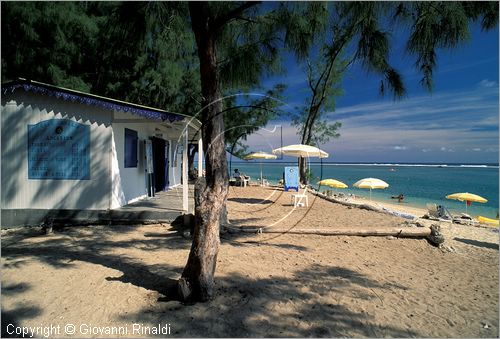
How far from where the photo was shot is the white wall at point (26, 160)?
6.85m

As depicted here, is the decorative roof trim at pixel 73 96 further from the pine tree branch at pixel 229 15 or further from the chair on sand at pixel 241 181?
the chair on sand at pixel 241 181

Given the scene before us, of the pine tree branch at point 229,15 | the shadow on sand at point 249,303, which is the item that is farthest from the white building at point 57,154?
the pine tree branch at point 229,15

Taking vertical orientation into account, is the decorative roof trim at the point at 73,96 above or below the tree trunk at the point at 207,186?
above

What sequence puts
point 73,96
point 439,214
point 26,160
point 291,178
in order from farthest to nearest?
point 291,178
point 439,214
point 26,160
point 73,96

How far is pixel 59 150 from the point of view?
695cm

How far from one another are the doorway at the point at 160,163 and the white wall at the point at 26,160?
3.11m

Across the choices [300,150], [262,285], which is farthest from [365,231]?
[300,150]

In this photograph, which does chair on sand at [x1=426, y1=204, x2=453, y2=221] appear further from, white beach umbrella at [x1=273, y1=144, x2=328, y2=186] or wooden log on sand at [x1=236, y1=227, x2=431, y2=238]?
wooden log on sand at [x1=236, y1=227, x2=431, y2=238]

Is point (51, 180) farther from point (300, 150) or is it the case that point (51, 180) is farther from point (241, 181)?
point (241, 181)

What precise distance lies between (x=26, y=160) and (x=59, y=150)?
2.59 feet

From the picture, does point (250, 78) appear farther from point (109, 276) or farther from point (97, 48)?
point (97, 48)

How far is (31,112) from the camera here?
6.87 m

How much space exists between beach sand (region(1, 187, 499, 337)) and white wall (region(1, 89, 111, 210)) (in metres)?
1.00

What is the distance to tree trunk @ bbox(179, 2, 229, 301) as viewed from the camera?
3.25m
